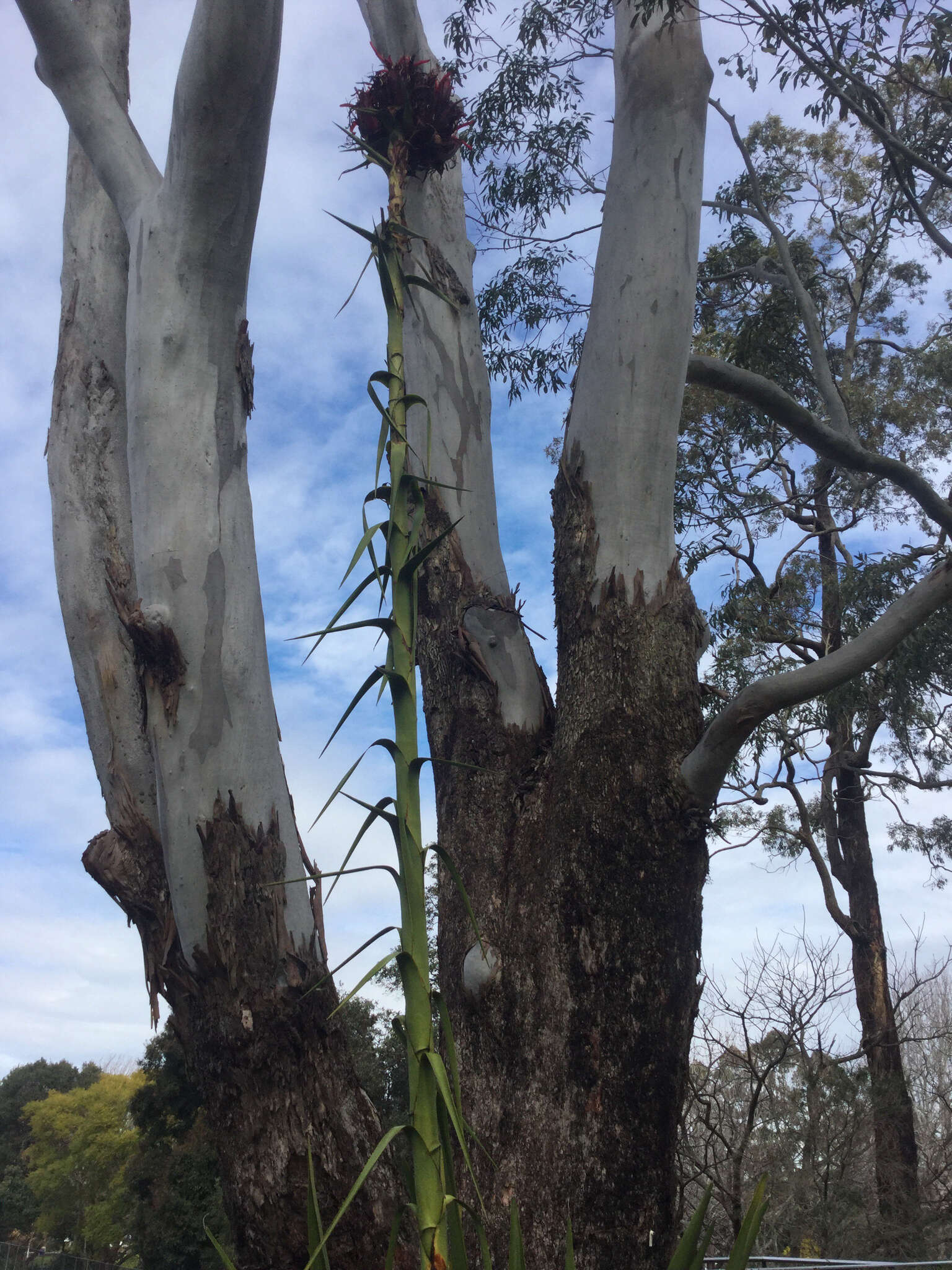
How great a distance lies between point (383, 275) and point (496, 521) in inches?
77.3

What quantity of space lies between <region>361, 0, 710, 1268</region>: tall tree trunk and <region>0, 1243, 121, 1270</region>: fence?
1031cm

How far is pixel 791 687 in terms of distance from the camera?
210cm

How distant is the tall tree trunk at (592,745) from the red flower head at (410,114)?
0.84m

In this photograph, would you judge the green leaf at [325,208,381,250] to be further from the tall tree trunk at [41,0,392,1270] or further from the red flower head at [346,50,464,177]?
the tall tree trunk at [41,0,392,1270]

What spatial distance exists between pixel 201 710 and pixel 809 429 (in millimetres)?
2682

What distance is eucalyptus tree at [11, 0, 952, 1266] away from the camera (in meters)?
1.62

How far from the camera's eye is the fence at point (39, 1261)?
11.4 metres

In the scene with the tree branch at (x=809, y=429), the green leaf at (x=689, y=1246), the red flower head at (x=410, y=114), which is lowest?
the green leaf at (x=689, y=1246)

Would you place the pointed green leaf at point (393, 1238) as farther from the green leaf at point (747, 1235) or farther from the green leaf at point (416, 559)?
the green leaf at point (416, 559)

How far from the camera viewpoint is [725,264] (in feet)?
21.8

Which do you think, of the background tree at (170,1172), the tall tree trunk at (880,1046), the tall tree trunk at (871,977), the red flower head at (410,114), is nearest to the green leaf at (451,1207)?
the red flower head at (410,114)

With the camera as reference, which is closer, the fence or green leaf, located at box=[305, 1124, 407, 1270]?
green leaf, located at box=[305, 1124, 407, 1270]

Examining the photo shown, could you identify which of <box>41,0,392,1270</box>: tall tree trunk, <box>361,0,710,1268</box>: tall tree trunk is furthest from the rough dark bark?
<box>41,0,392,1270</box>: tall tree trunk

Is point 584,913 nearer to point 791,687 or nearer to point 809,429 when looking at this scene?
point 791,687
